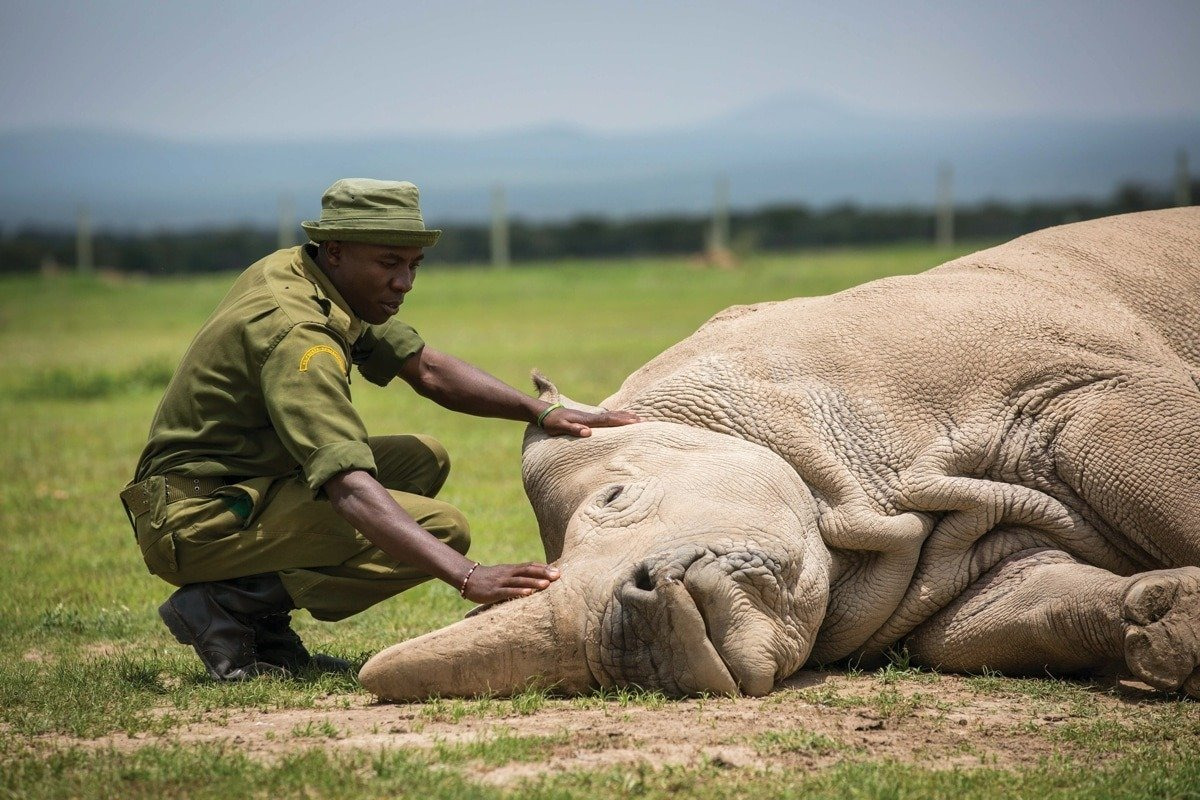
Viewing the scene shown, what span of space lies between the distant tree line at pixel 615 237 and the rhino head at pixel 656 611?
1365 inches

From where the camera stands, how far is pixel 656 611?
16.4 feet

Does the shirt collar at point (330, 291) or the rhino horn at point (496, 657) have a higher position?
the shirt collar at point (330, 291)

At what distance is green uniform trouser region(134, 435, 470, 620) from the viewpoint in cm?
584

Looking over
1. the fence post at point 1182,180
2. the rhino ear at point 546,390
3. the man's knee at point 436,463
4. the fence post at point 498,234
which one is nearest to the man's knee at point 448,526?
the man's knee at point 436,463

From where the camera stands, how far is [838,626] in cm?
579

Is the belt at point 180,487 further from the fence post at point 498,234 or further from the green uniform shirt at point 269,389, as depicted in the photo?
the fence post at point 498,234

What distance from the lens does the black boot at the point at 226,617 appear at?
5898 mm

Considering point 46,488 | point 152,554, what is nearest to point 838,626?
point 152,554

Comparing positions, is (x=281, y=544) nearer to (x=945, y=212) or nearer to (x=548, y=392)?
(x=548, y=392)

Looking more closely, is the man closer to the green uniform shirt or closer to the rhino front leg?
the green uniform shirt

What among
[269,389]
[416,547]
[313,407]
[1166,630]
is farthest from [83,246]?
[1166,630]

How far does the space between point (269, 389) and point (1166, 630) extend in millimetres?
3205

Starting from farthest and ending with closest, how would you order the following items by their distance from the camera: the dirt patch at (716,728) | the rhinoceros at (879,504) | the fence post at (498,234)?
the fence post at (498,234), the rhinoceros at (879,504), the dirt patch at (716,728)

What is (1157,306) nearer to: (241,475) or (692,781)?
(692,781)
